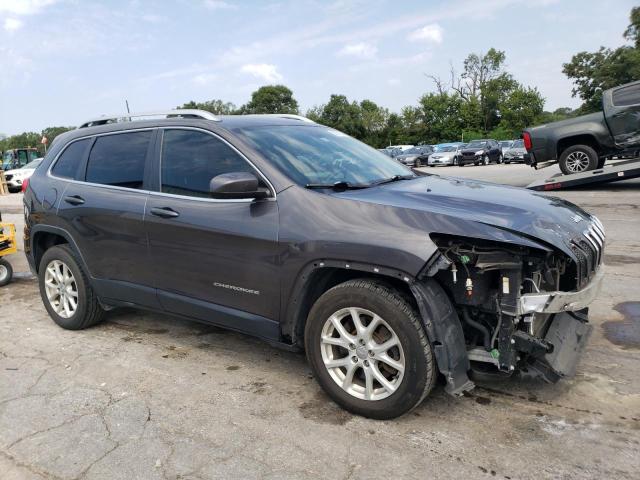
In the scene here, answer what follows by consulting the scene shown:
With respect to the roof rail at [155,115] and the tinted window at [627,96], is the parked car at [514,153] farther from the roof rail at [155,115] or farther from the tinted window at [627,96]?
the roof rail at [155,115]

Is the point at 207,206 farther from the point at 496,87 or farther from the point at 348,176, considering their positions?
the point at 496,87

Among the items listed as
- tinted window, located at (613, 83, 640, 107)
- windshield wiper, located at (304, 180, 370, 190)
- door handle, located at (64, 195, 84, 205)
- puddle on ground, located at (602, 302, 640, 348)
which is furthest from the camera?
tinted window, located at (613, 83, 640, 107)

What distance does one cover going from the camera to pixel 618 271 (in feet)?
19.0

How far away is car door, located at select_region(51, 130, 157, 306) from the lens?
398 cm

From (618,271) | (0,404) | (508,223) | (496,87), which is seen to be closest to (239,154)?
(508,223)

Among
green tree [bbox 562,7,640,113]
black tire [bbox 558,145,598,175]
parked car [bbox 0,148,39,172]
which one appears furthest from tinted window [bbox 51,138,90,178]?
green tree [bbox 562,7,640,113]

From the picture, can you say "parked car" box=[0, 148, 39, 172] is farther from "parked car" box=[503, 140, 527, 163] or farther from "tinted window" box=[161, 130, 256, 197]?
"tinted window" box=[161, 130, 256, 197]

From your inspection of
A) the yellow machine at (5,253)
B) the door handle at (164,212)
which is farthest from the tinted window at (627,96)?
the yellow machine at (5,253)

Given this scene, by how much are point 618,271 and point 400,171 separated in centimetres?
320

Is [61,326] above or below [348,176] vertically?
below

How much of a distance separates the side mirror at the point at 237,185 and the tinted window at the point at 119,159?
3.62ft

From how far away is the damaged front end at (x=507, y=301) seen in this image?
2.71 metres

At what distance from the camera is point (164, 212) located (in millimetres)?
3744

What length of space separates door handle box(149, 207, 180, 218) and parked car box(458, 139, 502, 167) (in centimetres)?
2981
